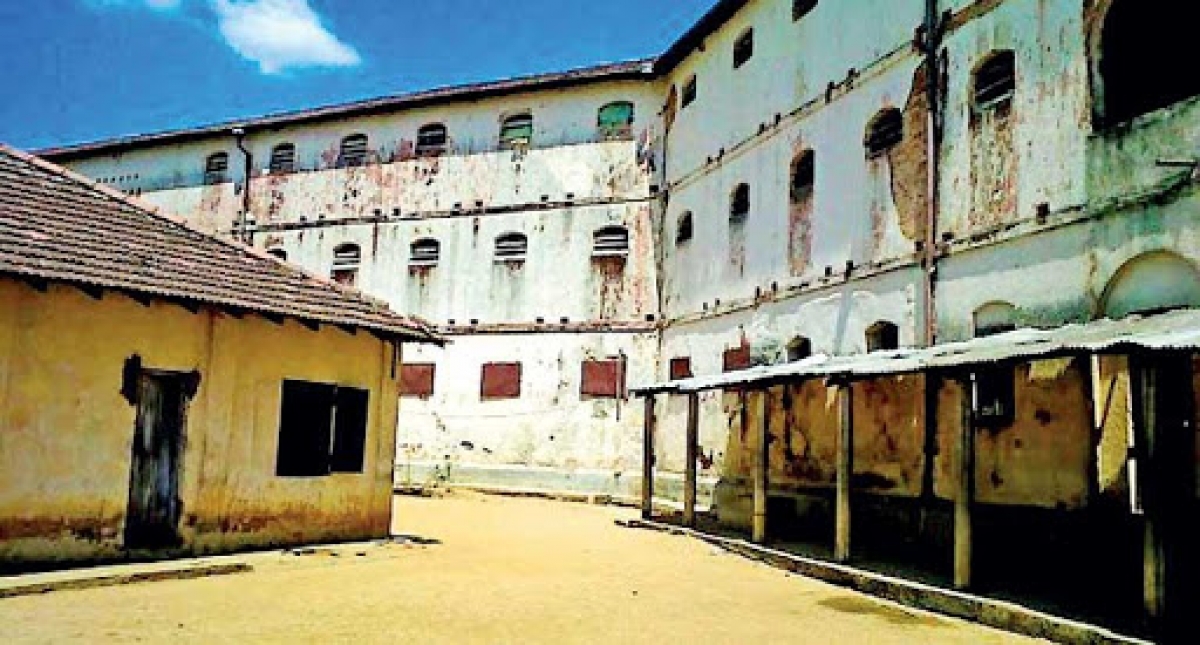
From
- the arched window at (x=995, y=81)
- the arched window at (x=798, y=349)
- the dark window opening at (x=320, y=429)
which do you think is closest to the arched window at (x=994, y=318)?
the arched window at (x=995, y=81)

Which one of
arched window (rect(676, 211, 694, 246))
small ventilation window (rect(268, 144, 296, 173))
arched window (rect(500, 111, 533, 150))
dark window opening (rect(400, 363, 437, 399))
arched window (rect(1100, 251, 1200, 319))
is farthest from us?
small ventilation window (rect(268, 144, 296, 173))

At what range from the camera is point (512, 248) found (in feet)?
79.2

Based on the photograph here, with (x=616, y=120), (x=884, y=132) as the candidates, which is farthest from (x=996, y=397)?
(x=616, y=120)

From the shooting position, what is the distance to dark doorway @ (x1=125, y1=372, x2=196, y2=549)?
11352 millimetres

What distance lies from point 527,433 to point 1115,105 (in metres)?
14.8

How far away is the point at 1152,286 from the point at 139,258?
432 inches

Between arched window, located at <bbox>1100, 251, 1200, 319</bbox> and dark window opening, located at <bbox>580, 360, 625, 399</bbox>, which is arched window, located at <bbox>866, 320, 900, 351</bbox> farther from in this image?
dark window opening, located at <bbox>580, 360, 625, 399</bbox>

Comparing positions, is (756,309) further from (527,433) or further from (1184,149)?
(1184,149)

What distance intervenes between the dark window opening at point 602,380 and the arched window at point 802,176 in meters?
6.60

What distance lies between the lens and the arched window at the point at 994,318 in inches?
481

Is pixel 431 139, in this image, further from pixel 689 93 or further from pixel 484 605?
pixel 484 605

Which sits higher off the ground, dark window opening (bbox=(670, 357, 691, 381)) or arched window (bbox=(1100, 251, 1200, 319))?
arched window (bbox=(1100, 251, 1200, 319))

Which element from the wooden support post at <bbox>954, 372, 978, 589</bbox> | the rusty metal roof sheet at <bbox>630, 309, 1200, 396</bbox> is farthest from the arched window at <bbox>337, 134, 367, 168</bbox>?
the wooden support post at <bbox>954, 372, 978, 589</bbox>

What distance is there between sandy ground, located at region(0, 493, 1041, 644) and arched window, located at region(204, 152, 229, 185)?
57.3 ft
